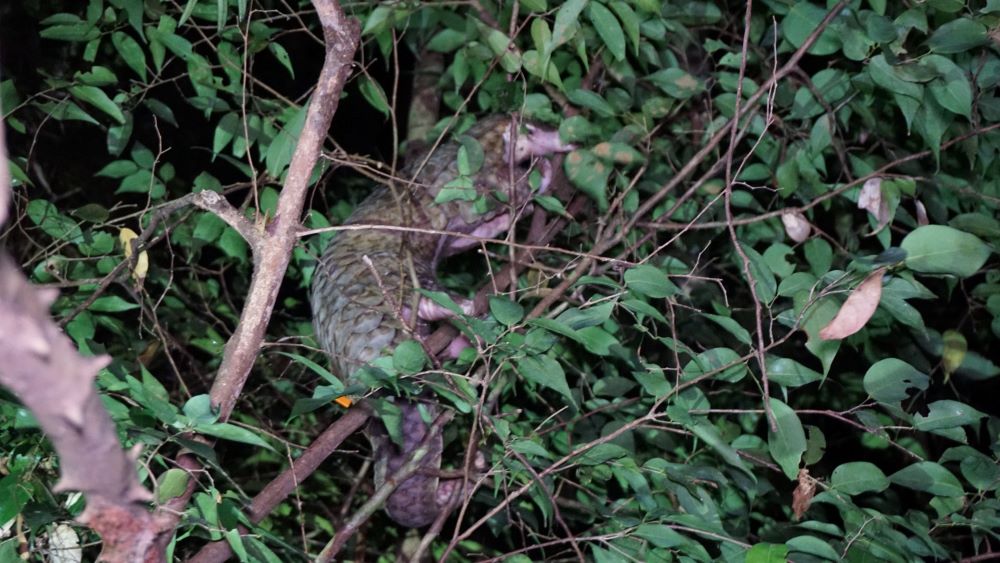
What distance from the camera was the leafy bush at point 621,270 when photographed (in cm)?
155

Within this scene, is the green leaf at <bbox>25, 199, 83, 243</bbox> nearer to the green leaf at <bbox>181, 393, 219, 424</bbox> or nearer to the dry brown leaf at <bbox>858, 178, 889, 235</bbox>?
the green leaf at <bbox>181, 393, 219, 424</bbox>

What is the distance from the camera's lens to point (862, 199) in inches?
82.5

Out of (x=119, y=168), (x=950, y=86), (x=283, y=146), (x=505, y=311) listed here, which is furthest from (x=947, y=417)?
(x=119, y=168)

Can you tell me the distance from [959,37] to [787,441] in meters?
0.89

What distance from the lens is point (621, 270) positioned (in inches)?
69.8

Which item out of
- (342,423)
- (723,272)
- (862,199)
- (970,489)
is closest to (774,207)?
(723,272)

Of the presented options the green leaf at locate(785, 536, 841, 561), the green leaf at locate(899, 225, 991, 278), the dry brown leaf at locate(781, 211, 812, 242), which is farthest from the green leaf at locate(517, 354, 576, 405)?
the dry brown leaf at locate(781, 211, 812, 242)

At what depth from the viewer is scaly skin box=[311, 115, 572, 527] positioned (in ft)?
7.21

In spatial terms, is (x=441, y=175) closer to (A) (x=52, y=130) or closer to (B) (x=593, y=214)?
(B) (x=593, y=214)

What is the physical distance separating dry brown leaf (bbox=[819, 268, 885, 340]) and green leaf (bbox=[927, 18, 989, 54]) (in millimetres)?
649

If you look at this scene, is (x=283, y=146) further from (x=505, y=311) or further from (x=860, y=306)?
(x=860, y=306)

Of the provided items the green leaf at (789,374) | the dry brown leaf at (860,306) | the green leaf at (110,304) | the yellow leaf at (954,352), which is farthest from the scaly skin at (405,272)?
the yellow leaf at (954,352)

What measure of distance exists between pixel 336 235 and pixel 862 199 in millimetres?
1543

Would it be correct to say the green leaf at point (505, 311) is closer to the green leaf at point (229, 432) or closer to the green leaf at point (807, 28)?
the green leaf at point (229, 432)
